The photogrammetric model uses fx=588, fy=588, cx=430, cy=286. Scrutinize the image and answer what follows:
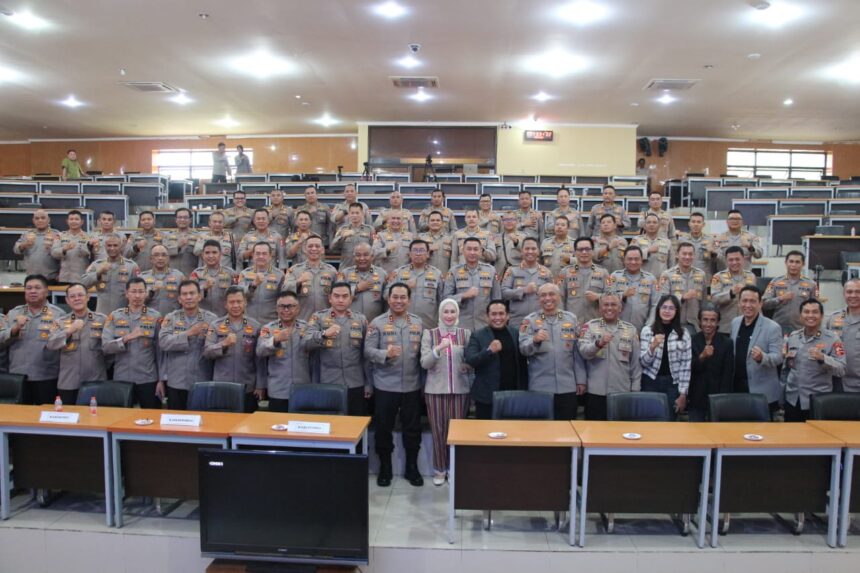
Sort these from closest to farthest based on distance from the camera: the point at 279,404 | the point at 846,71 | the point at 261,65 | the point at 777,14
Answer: the point at 279,404 → the point at 777,14 → the point at 846,71 → the point at 261,65

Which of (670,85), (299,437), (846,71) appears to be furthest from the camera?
(670,85)

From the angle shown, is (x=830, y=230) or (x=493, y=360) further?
(x=830, y=230)

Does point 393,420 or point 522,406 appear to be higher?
point 522,406

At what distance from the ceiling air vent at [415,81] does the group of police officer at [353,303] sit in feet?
14.6

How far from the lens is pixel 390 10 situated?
289 inches

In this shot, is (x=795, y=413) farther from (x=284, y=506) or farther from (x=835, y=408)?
(x=284, y=506)

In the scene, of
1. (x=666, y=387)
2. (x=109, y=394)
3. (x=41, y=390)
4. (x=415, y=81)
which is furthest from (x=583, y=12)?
(x=41, y=390)

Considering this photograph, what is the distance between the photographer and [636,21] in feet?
24.8

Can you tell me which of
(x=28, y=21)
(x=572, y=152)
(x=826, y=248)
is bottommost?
(x=826, y=248)

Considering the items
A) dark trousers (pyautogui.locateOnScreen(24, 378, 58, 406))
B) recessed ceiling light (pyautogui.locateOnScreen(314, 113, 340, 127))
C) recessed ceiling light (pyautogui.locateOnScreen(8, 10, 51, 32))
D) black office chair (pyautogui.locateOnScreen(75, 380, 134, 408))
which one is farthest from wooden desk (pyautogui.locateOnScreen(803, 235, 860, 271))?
recessed ceiling light (pyautogui.locateOnScreen(314, 113, 340, 127))

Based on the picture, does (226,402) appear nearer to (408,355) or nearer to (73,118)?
(408,355)

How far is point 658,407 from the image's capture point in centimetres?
418

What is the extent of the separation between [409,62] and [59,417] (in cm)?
766

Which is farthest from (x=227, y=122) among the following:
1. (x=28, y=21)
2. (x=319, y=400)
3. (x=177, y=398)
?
(x=319, y=400)
